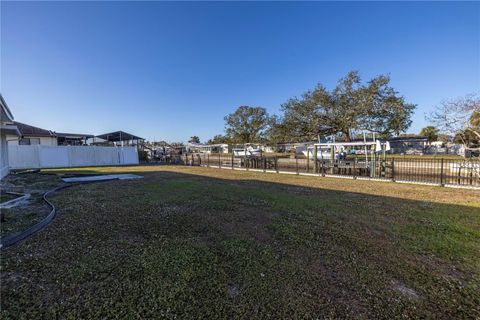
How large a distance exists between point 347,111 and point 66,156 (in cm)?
2523

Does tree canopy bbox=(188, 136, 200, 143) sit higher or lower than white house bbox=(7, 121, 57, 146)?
higher

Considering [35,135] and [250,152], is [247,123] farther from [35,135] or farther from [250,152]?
[35,135]

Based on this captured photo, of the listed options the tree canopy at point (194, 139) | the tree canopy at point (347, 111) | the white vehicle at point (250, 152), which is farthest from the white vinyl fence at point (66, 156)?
the tree canopy at point (194, 139)

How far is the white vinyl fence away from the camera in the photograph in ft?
57.4

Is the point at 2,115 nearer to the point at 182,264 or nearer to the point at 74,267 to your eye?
the point at 74,267

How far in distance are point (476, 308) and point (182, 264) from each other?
2.93 meters

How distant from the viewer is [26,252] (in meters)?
3.04

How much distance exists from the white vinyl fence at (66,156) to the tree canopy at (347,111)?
16.4 m

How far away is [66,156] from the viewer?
19609 mm

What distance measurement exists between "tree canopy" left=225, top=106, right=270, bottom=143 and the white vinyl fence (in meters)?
23.9

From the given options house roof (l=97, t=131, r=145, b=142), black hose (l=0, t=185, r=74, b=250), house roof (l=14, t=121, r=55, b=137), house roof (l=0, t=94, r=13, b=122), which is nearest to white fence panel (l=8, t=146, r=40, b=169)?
house roof (l=14, t=121, r=55, b=137)

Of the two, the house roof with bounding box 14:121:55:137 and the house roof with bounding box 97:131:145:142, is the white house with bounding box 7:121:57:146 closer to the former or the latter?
the house roof with bounding box 14:121:55:137

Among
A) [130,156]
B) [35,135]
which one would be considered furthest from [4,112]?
[35,135]

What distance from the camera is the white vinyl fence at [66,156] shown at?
57.4ft
